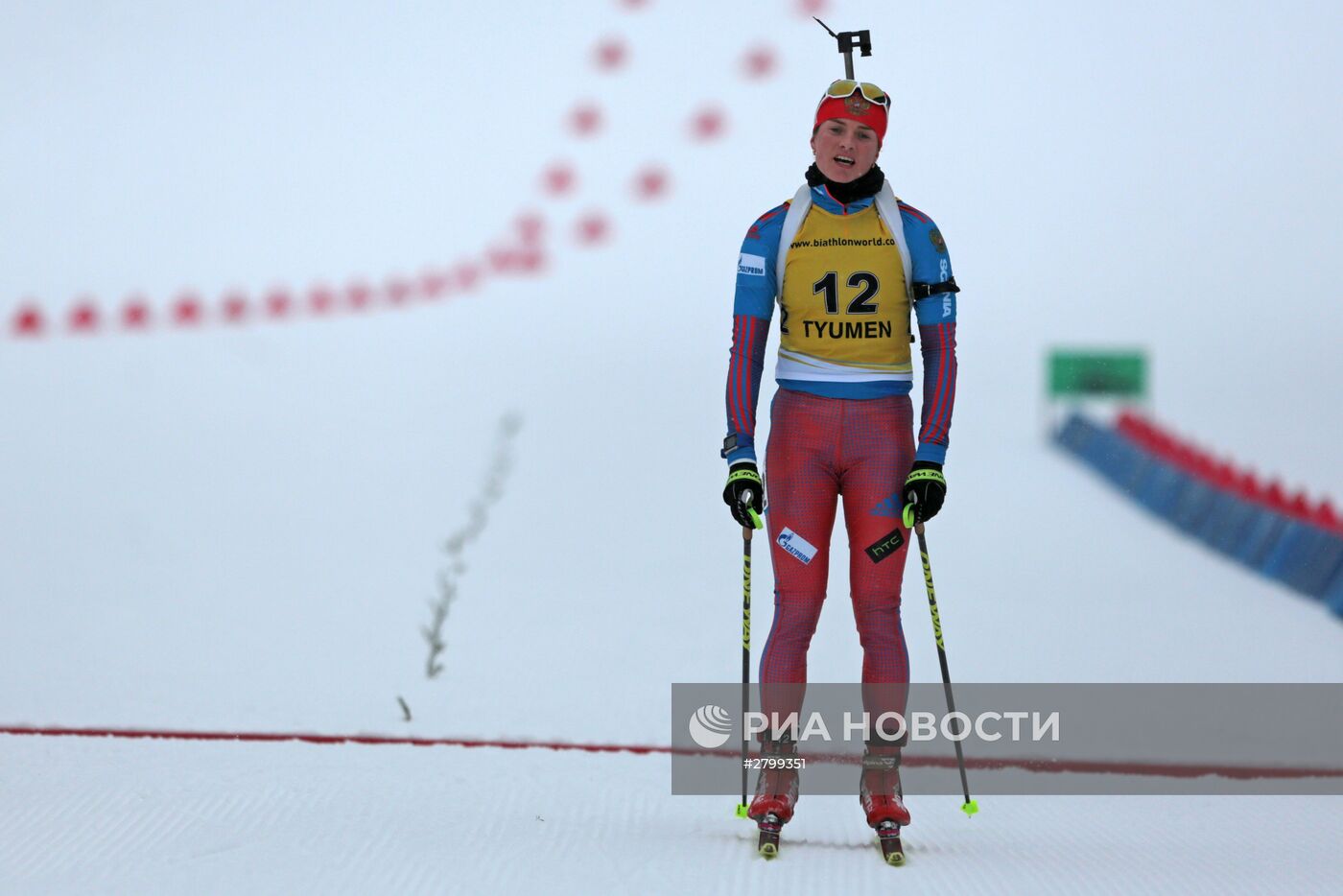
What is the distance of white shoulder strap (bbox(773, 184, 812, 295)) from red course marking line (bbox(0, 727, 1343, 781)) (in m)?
1.67

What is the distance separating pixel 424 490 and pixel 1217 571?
494cm

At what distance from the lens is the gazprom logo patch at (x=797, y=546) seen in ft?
11.5

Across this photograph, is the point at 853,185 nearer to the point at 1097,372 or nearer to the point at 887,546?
the point at 887,546

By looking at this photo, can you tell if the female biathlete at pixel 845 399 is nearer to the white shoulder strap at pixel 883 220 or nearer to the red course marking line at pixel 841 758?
the white shoulder strap at pixel 883 220

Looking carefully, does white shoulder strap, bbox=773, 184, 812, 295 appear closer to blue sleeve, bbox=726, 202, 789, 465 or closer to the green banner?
blue sleeve, bbox=726, 202, 789, 465

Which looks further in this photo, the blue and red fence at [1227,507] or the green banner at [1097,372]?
the green banner at [1097,372]

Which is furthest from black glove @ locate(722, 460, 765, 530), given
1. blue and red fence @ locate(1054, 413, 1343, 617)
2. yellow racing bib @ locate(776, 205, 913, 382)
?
blue and red fence @ locate(1054, 413, 1343, 617)

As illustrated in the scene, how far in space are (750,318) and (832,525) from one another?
1.67 ft

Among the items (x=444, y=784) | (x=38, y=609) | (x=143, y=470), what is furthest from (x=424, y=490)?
(x=444, y=784)

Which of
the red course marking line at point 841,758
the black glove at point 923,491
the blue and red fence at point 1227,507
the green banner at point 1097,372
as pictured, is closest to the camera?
the black glove at point 923,491

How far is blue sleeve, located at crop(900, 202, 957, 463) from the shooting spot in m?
3.52

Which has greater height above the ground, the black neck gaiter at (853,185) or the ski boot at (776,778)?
the black neck gaiter at (853,185)

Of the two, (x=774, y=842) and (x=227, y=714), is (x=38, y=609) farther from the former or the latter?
(x=774, y=842)

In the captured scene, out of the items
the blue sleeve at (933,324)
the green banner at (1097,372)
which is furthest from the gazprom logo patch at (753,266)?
the green banner at (1097,372)
